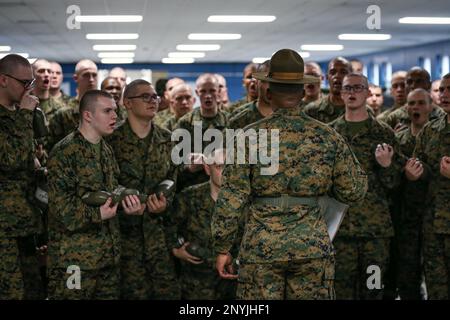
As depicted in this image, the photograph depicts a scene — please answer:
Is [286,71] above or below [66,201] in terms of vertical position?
above

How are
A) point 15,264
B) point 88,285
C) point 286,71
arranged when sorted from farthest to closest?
point 15,264 < point 88,285 < point 286,71

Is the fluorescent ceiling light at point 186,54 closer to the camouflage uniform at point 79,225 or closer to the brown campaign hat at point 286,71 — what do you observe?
the camouflage uniform at point 79,225

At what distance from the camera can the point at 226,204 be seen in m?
3.46

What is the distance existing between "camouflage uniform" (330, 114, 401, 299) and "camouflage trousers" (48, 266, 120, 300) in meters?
1.59

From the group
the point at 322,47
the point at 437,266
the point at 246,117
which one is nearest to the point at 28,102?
the point at 246,117

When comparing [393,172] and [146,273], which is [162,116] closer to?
[146,273]

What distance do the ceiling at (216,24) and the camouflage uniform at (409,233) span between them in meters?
3.01

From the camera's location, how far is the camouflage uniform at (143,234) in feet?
16.2

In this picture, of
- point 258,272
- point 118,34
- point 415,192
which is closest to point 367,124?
point 415,192

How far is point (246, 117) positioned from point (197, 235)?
1096 mm

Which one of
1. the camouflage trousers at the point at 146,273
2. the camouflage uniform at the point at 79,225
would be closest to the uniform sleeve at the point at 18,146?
the camouflage uniform at the point at 79,225

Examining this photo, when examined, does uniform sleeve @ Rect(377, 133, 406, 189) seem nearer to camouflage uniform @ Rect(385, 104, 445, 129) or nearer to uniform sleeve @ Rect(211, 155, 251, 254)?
camouflage uniform @ Rect(385, 104, 445, 129)

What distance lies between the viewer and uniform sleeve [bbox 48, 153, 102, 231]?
425cm
